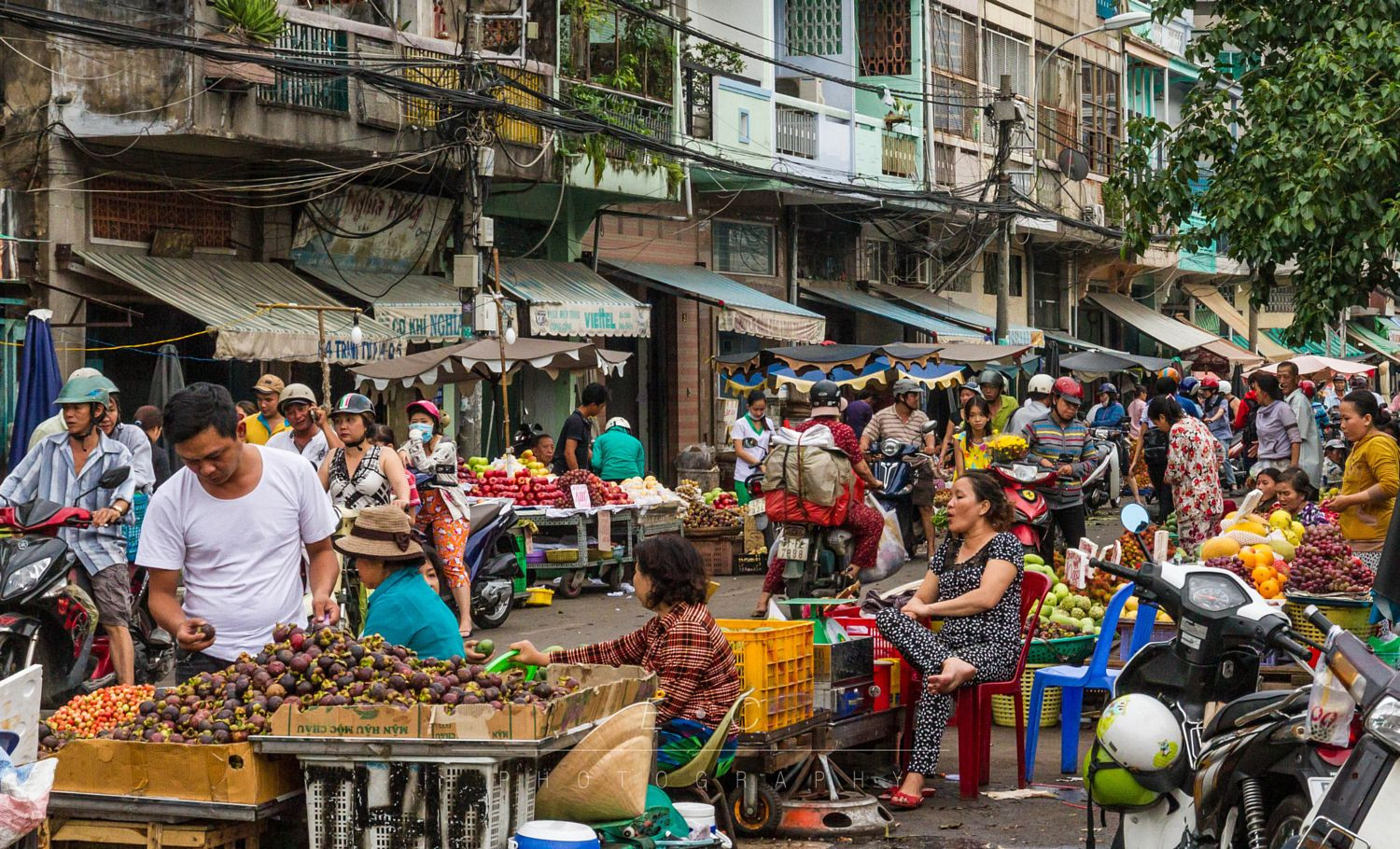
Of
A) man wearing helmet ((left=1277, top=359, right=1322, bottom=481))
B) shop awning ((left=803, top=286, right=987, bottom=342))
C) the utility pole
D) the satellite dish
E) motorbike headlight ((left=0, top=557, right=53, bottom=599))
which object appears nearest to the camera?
motorbike headlight ((left=0, top=557, right=53, bottom=599))

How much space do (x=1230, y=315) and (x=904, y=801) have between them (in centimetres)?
4351

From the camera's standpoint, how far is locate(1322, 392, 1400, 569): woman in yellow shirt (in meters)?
10.7

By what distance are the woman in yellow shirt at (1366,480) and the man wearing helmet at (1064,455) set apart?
9.51 feet

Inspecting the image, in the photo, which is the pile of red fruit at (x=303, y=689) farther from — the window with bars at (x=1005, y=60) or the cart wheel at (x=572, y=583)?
the window with bars at (x=1005, y=60)

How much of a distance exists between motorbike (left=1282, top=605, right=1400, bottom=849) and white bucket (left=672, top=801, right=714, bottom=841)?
2.39 m

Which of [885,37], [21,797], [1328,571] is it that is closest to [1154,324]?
[885,37]

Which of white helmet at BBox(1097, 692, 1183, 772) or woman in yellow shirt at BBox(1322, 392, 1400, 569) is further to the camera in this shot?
woman in yellow shirt at BBox(1322, 392, 1400, 569)

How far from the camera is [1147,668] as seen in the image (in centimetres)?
620

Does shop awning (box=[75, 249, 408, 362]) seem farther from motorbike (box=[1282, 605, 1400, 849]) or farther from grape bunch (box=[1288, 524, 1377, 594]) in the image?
motorbike (box=[1282, 605, 1400, 849])

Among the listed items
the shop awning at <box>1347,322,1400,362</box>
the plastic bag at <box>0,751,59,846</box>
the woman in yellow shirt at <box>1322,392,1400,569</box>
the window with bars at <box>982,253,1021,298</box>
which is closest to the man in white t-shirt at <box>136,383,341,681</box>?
the plastic bag at <box>0,751,59,846</box>

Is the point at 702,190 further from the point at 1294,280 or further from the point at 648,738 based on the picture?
the point at 648,738

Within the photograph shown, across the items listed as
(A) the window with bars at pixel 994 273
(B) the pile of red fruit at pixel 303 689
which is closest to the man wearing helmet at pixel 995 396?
(B) the pile of red fruit at pixel 303 689

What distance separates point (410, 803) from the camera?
5.52 m

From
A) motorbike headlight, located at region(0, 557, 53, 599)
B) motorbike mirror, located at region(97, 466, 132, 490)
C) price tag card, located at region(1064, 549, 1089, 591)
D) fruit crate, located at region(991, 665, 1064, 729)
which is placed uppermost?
motorbike mirror, located at region(97, 466, 132, 490)
